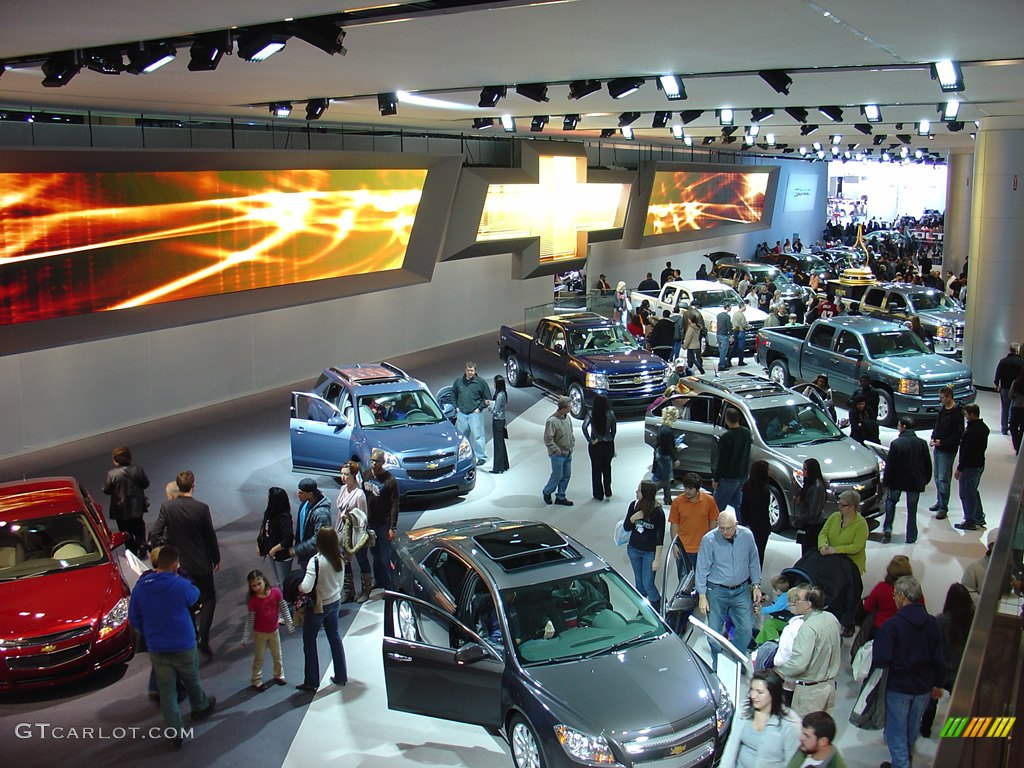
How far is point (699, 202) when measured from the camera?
38312mm

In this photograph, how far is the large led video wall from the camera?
34.6 m

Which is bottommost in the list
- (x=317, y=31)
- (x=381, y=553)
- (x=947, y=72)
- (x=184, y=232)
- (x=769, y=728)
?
(x=381, y=553)

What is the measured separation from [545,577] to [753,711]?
8.29 feet

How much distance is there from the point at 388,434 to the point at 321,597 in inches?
221

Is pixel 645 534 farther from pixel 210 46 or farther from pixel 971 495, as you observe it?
pixel 210 46

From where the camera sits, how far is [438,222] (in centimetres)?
2394

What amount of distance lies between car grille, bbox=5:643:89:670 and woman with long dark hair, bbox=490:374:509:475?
730 centimetres

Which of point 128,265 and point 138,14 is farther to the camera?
point 128,265

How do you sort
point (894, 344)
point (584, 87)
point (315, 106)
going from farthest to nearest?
point (894, 344) < point (315, 106) < point (584, 87)

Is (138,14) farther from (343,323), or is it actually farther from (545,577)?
(343,323)

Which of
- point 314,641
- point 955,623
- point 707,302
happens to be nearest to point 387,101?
point 314,641

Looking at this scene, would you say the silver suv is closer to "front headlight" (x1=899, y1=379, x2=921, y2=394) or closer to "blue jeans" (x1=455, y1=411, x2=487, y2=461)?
"blue jeans" (x1=455, y1=411, x2=487, y2=461)

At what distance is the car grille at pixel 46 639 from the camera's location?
8633mm

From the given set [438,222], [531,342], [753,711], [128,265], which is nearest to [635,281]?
[438,222]
